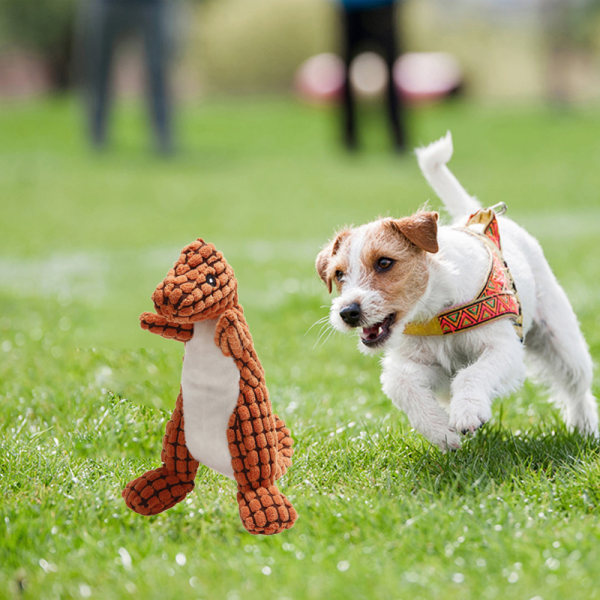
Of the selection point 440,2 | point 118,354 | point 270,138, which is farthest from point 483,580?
point 440,2

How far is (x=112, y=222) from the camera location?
475 inches

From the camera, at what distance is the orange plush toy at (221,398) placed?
2787 mm

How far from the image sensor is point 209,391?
2.88 m

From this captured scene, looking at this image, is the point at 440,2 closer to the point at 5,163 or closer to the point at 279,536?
the point at 5,163

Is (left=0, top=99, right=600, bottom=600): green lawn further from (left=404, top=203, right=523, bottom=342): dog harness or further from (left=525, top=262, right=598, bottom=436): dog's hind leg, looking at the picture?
(left=404, top=203, right=523, bottom=342): dog harness

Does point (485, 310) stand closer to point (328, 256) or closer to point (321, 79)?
point (328, 256)

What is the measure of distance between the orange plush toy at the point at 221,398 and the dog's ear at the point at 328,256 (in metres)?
0.58

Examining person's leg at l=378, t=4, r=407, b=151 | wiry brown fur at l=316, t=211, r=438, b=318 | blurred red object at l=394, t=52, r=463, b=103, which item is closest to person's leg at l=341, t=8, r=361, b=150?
person's leg at l=378, t=4, r=407, b=151

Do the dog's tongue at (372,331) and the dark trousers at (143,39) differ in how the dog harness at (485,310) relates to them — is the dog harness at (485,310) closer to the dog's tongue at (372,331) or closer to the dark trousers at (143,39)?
the dog's tongue at (372,331)

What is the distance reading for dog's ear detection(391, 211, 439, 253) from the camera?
3.18m

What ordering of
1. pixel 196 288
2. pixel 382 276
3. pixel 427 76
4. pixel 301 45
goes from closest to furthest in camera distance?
1. pixel 196 288
2. pixel 382 276
3. pixel 427 76
4. pixel 301 45

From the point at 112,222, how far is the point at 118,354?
23.6ft

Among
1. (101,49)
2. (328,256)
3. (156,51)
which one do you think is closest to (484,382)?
(328,256)

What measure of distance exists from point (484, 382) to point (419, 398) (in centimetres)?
27
